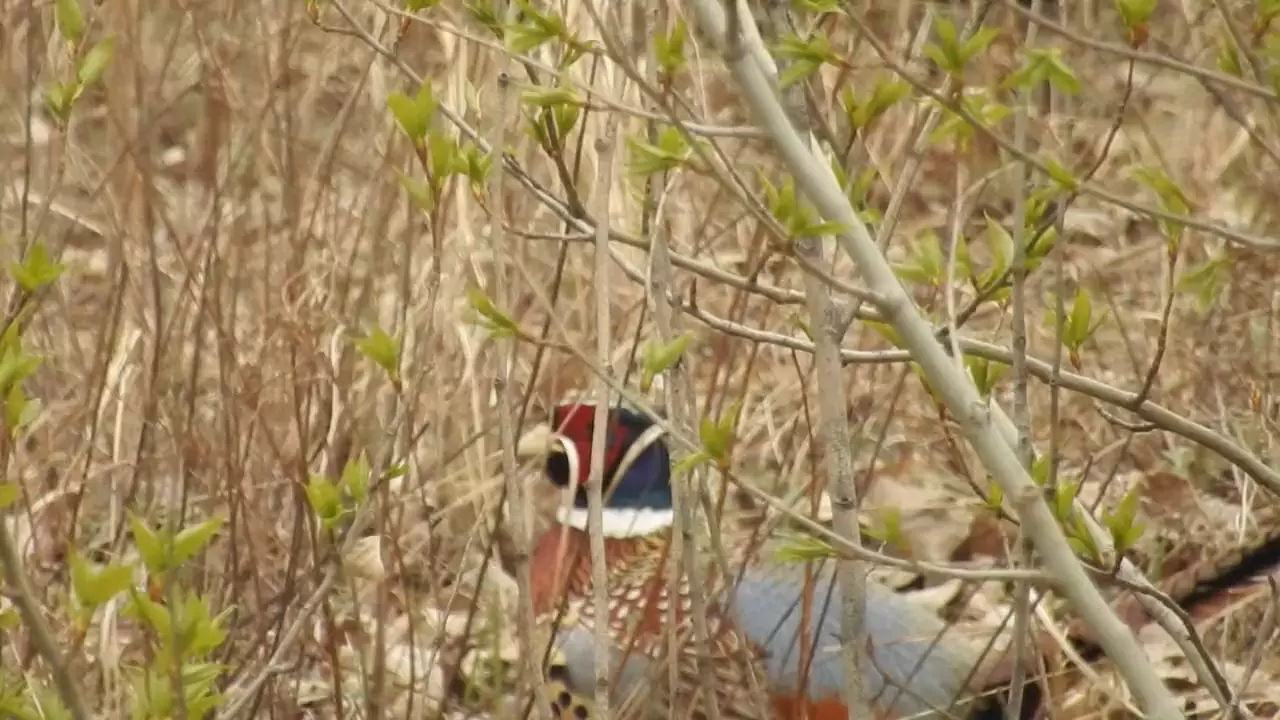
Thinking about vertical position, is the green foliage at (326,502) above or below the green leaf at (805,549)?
below

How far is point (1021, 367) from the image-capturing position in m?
1.53

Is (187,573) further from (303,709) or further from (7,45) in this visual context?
(7,45)

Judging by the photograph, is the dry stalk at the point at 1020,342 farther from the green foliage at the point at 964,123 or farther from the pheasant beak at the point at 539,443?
the pheasant beak at the point at 539,443

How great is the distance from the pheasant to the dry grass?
14 cm

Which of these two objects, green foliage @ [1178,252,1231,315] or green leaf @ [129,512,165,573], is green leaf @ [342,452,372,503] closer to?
green leaf @ [129,512,165,573]

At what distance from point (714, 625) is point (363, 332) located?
83cm

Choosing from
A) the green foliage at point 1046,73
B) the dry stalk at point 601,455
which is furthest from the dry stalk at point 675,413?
the green foliage at point 1046,73

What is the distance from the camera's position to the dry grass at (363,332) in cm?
226

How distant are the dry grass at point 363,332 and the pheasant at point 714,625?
14cm

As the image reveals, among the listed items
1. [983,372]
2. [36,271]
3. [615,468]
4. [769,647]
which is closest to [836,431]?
[983,372]

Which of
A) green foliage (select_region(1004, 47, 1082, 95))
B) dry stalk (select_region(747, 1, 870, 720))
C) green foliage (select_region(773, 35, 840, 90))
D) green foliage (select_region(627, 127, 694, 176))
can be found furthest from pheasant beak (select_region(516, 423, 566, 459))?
green foliage (select_region(1004, 47, 1082, 95))

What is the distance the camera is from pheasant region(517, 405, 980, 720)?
2266mm

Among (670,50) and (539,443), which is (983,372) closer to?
(670,50)

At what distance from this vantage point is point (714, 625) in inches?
101
